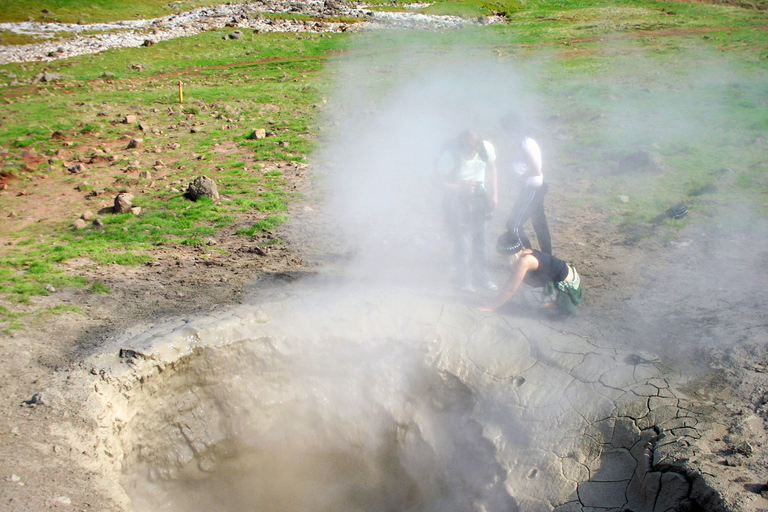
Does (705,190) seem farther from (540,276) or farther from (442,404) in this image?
(442,404)

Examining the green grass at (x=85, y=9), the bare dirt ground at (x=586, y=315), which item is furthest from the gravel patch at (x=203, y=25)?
the bare dirt ground at (x=586, y=315)

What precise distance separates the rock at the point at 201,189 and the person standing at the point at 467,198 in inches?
139

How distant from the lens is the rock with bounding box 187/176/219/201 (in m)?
6.70

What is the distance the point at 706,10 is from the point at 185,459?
2290 cm

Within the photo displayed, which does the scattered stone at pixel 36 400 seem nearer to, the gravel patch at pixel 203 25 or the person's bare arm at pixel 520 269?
the person's bare arm at pixel 520 269

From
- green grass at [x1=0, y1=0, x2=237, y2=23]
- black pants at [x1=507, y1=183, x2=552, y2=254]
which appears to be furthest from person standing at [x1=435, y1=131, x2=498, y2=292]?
green grass at [x1=0, y1=0, x2=237, y2=23]

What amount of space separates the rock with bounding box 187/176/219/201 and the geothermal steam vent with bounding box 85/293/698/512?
3197mm

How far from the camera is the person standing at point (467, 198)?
13.6 ft

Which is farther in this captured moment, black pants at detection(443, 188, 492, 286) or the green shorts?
black pants at detection(443, 188, 492, 286)

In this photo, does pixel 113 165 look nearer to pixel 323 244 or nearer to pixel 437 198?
pixel 323 244

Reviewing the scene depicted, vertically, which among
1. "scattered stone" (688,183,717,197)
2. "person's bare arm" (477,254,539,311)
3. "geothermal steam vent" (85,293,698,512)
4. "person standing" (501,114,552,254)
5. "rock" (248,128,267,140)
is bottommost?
"geothermal steam vent" (85,293,698,512)

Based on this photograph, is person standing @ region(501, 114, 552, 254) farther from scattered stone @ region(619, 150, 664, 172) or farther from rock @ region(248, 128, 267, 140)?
rock @ region(248, 128, 267, 140)

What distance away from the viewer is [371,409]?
3.82 m

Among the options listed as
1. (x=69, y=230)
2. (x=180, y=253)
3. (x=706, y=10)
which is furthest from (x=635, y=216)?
(x=706, y=10)
